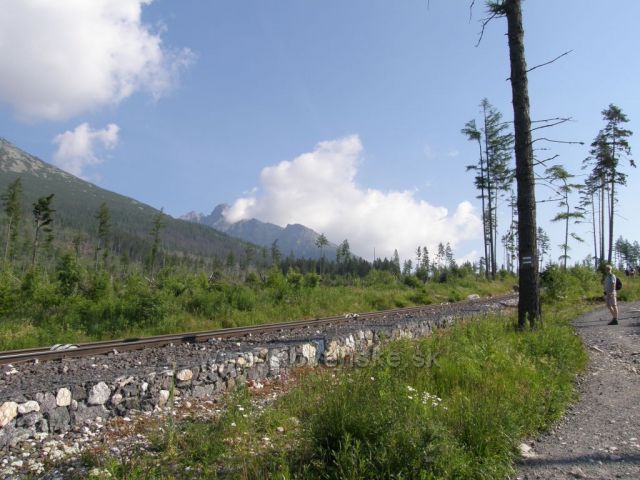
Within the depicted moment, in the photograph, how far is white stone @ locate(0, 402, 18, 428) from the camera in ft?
14.6

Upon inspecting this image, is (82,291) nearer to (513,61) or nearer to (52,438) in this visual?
(52,438)

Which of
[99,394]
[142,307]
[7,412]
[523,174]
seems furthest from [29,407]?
[142,307]

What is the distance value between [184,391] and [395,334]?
246 inches

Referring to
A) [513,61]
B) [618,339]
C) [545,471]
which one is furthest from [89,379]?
[618,339]

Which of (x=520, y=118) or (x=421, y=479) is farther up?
(x=520, y=118)

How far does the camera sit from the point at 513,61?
9109 millimetres

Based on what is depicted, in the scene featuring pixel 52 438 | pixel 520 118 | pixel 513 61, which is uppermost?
pixel 513 61

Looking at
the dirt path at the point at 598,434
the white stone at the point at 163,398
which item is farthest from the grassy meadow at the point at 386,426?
the white stone at the point at 163,398

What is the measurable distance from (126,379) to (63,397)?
723 millimetres

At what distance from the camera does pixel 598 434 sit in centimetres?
425

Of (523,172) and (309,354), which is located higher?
(523,172)

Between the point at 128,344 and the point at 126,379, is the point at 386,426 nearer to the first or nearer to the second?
the point at 126,379

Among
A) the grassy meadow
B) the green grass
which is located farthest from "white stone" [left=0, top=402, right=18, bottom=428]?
the green grass

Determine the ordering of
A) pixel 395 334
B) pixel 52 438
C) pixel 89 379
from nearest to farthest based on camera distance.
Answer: pixel 52 438 < pixel 89 379 < pixel 395 334
